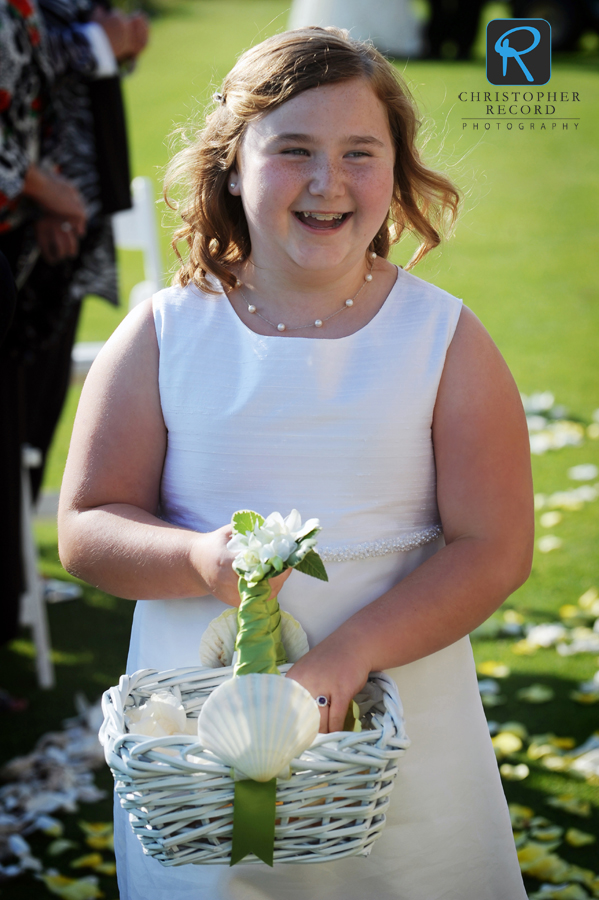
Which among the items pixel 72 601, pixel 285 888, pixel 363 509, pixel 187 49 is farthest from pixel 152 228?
pixel 187 49

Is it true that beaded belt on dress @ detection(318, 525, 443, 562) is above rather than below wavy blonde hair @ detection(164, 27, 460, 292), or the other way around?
below

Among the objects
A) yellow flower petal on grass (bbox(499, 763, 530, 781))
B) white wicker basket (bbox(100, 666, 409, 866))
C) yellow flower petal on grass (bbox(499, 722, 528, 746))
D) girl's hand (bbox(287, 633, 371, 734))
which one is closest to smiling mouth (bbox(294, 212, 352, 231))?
girl's hand (bbox(287, 633, 371, 734))

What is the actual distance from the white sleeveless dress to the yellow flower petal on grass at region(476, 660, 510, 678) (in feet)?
5.98

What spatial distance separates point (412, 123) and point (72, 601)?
316cm

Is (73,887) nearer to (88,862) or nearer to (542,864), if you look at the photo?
(88,862)

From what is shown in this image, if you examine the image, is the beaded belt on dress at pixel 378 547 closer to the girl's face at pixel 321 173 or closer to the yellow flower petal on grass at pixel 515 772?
the girl's face at pixel 321 173

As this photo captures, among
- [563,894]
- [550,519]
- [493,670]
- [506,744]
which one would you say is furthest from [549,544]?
[563,894]

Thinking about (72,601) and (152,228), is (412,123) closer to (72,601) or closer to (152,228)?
(152,228)

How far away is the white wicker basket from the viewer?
3.94 feet

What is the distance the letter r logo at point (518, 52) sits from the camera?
2697mm

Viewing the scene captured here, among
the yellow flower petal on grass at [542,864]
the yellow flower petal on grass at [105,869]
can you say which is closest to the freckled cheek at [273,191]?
the yellow flower petal on grass at [542,864]

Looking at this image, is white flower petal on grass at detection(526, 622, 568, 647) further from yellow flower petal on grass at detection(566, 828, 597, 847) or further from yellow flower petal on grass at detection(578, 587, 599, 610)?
yellow flower petal on grass at detection(566, 828, 597, 847)

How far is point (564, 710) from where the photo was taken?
3248 millimetres

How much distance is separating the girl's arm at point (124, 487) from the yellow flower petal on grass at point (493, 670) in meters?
2.18
